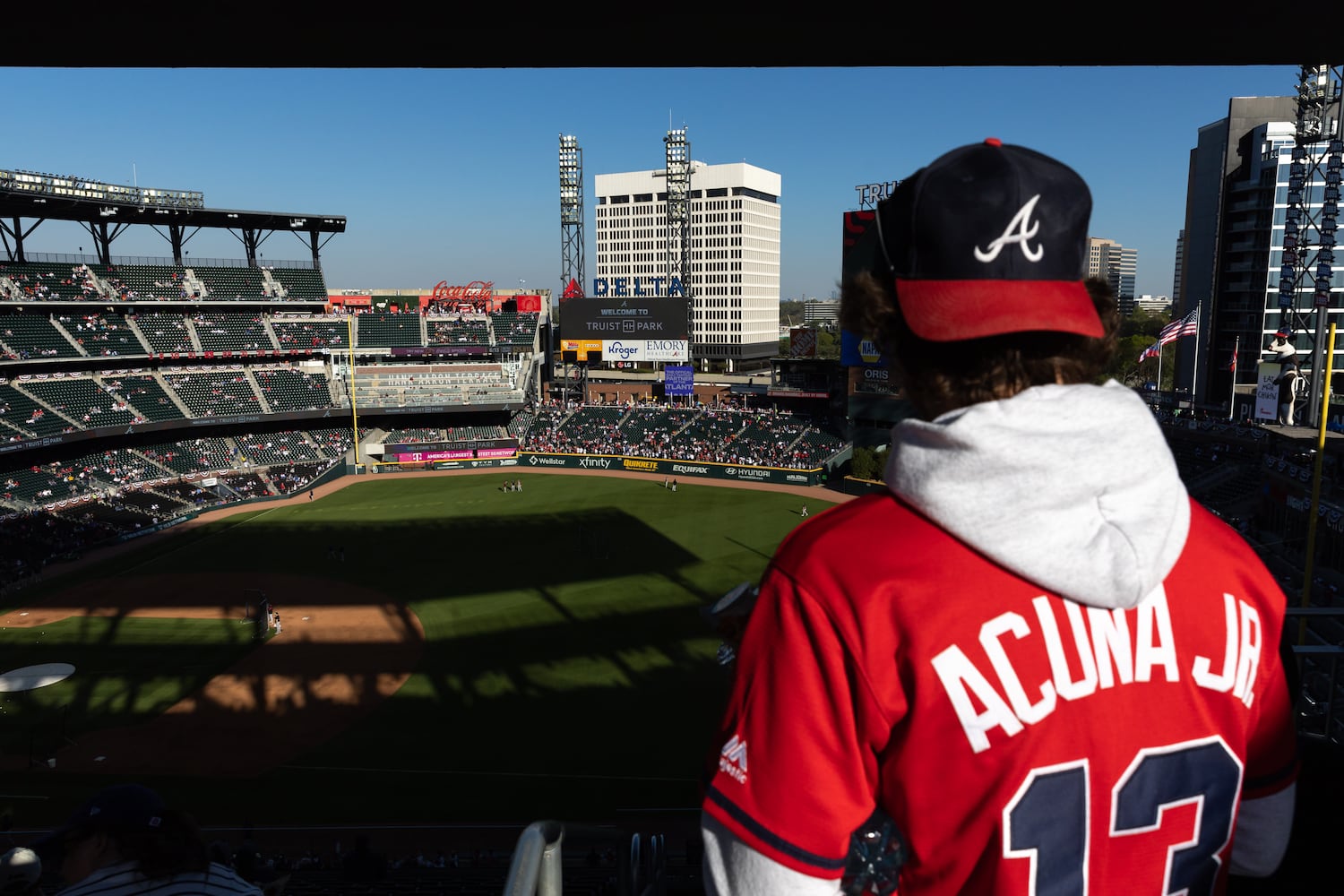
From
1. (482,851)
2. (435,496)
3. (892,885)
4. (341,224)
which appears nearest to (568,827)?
(892,885)

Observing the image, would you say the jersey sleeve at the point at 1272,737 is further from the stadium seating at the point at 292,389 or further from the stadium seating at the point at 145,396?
the stadium seating at the point at 292,389

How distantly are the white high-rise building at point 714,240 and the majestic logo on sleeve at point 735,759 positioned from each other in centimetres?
9947

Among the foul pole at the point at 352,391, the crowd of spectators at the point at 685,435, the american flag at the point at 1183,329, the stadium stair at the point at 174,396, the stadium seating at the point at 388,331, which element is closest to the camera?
the american flag at the point at 1183,329

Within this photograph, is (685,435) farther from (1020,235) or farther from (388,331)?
(1020,235)

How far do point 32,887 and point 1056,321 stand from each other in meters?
4.61

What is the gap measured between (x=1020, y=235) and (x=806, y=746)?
3.52 feet

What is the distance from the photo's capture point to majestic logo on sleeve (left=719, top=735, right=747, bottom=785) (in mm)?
1494

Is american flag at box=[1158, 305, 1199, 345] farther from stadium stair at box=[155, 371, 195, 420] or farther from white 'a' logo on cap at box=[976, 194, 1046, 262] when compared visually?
stadium stair at box=[155, 371, 195, 420]

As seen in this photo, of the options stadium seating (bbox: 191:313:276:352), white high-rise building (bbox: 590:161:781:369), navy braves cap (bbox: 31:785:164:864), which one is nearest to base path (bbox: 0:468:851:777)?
navy braves cap (bbox: 31:785:164:864)

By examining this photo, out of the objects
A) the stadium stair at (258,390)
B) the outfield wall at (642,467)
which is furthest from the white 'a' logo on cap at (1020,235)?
the stadium stair at (258,390)

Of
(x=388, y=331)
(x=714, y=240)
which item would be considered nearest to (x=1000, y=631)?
(x=388, y=331)

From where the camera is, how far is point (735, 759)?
1.52m

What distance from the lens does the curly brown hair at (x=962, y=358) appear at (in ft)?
5.40
